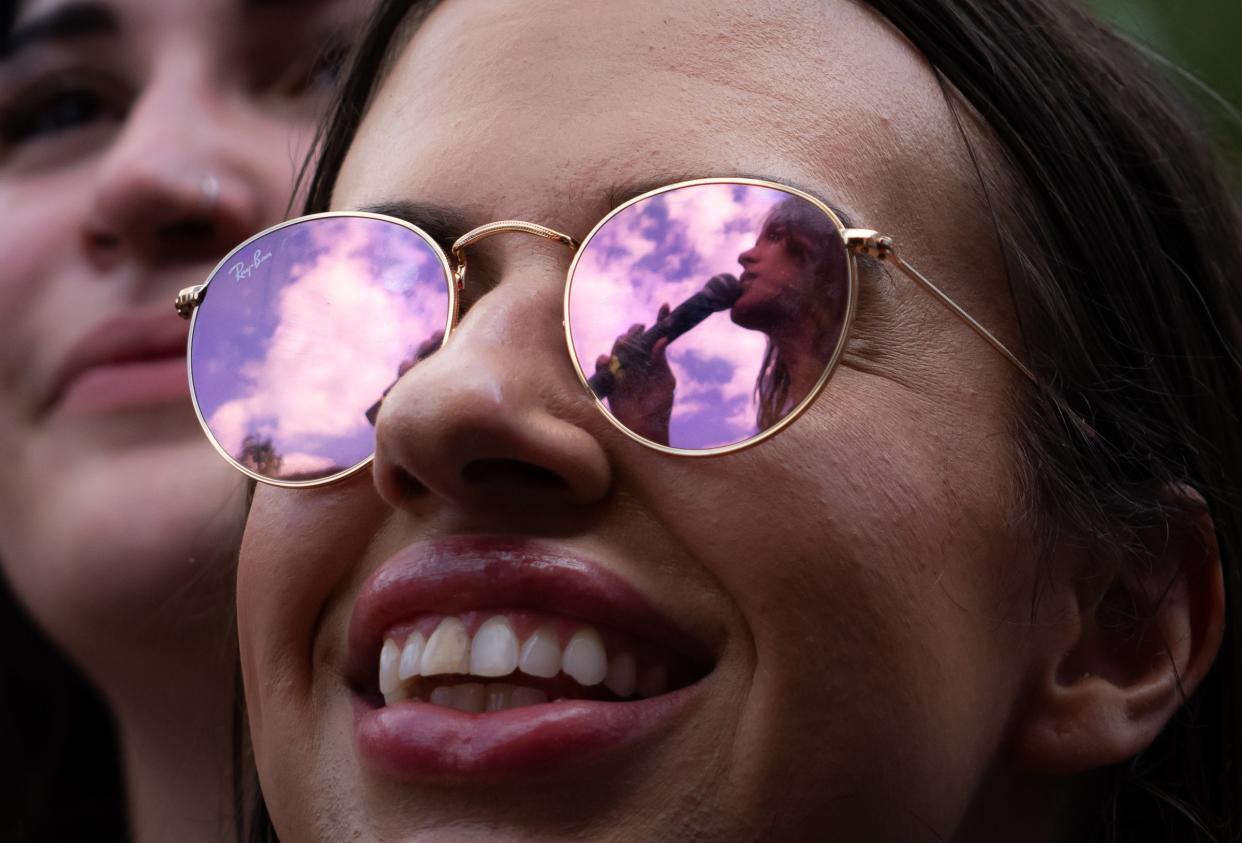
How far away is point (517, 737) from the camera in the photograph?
5.06 feet

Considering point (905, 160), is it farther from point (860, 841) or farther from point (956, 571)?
point (860, 841)

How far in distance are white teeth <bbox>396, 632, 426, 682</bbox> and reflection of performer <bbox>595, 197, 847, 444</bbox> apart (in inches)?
14.2

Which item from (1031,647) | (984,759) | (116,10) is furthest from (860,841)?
(116,10)

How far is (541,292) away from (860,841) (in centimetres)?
72

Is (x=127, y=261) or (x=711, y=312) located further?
(x=127, y=261)

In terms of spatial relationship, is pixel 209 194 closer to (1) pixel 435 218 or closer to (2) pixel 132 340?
(2) pixel 132 340

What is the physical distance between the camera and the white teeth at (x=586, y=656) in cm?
160

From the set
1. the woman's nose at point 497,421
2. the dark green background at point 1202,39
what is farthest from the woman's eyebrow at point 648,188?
the dark green background at point 1202,39

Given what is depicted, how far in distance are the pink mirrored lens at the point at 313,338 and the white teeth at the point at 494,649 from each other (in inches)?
11.2

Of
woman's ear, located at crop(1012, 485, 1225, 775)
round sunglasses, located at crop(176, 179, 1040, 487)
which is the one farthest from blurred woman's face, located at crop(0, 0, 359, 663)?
woman's ear, located at crop(1012, 485, 1225, 775)

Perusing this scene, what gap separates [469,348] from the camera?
1609 mm

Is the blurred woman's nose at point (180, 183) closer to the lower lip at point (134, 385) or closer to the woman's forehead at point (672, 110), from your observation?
the lower lip at point (134, 385)

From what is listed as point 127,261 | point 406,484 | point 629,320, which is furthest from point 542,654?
point 127,261

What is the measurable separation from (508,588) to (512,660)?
0.27 feet
